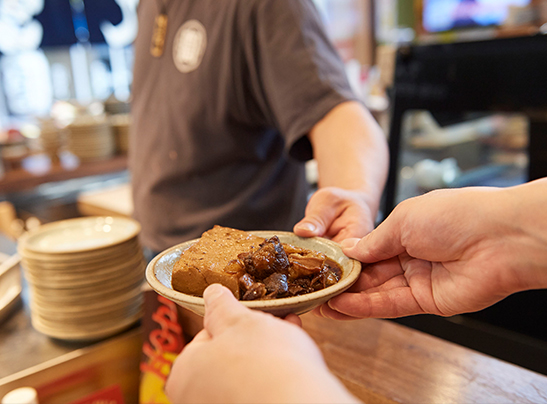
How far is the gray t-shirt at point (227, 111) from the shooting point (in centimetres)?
150

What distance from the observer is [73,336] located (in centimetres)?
131

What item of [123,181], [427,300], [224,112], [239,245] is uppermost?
[224,112]

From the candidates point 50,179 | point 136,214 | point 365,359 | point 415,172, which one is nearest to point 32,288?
point 136,214

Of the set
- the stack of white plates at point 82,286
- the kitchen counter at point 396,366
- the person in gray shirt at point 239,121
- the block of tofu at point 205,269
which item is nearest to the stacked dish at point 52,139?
the person in gray shirt at point 239,121

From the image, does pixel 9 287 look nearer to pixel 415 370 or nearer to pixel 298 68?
pixel 298 68

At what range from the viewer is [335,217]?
116 cm

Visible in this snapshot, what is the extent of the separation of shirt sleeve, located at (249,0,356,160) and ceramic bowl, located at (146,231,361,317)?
0.55 meters

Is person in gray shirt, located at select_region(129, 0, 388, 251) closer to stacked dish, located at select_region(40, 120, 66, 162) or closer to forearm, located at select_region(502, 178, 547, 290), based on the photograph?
forearm, located at select_region(502, 178, 547, 290)

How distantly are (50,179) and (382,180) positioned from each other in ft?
8.15

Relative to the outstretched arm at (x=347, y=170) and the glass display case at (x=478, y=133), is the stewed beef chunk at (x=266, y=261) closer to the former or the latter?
the outstretched arm at (x=347, y=170)

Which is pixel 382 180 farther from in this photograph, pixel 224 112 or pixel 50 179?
pixel 50 179

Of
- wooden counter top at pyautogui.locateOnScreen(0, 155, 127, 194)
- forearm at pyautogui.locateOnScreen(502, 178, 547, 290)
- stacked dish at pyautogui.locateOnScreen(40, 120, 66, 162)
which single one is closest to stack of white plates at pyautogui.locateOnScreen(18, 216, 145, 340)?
forearm at pyautogui.locateOnScreen(502, 178, 547, 290)

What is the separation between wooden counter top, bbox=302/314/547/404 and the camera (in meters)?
0.91

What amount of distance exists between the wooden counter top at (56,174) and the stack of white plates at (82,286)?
173 centimetres
